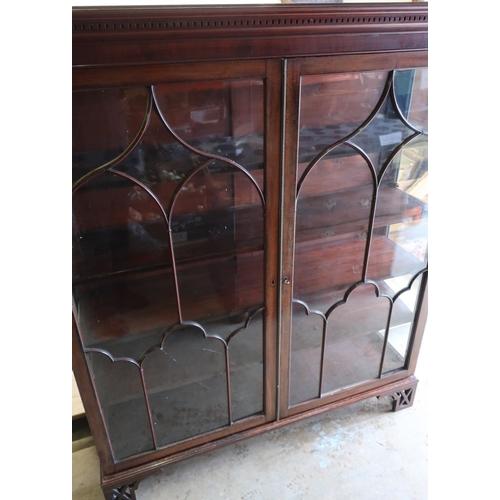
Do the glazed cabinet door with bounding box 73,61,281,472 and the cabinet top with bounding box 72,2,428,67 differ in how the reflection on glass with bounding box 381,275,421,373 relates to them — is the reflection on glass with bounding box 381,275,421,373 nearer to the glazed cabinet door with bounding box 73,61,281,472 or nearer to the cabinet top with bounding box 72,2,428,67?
the glazed cabinet door with bounding box 73,61,281,472

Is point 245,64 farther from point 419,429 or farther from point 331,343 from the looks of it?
point 419,429

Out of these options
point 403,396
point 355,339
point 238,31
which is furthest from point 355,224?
point 403,396

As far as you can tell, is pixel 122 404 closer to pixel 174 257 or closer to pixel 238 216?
pixel 174 257

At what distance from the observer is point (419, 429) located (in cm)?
135

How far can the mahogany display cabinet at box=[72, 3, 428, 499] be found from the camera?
0.74 m

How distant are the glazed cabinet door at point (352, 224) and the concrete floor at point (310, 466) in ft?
0.50

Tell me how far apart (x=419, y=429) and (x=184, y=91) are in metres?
1.21

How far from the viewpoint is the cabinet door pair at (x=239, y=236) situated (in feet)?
2.59

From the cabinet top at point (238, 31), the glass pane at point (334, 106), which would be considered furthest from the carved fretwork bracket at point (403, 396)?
the cabinet top at point (238, 31)

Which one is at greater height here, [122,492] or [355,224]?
[355,224]

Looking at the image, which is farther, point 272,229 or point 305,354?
point 305,354

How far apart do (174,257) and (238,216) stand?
0.16 meters

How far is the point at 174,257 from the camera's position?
2.98ft
